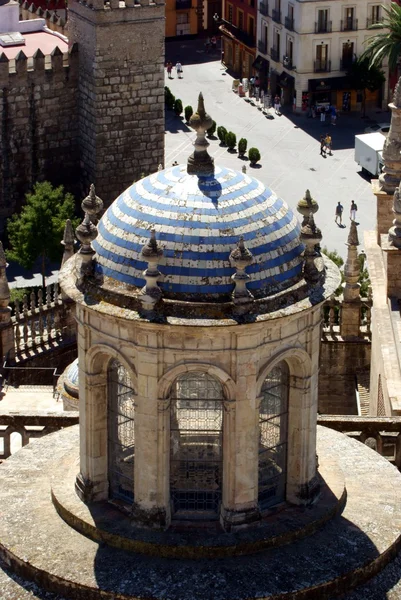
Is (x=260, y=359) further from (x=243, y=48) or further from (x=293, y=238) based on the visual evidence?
(x=243, y=48)

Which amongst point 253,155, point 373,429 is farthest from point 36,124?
point 373,429

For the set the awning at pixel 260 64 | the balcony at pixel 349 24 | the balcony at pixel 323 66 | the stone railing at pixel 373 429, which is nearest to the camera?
the stone railing at pixel 373 429

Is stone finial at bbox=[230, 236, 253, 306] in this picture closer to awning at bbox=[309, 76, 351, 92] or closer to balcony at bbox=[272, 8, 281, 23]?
awning at bbox=[309, 76, 351, 92]

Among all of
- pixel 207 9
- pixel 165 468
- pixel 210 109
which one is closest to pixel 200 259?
pixel 165 468

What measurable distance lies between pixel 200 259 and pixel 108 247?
3.74ft

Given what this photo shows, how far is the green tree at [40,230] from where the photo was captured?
6569 centimetres

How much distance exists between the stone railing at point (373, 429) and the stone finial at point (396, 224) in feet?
28.7

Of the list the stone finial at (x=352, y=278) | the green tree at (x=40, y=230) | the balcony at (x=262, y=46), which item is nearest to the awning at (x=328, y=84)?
the balcony at (x=262, y=46)

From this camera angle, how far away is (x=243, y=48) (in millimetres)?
105625

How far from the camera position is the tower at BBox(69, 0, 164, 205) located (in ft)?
234

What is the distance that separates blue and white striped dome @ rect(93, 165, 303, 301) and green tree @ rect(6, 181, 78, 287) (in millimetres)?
45705

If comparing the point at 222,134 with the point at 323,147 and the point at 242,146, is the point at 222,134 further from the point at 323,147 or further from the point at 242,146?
the point at 323,147

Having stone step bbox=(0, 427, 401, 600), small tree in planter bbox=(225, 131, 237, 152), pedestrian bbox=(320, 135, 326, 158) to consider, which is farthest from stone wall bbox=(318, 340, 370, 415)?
pedestrian bbox=(320, 135, 326, 158)

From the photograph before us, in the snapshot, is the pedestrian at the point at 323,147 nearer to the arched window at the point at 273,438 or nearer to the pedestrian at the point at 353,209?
the pedestrian at the point at 353,209
